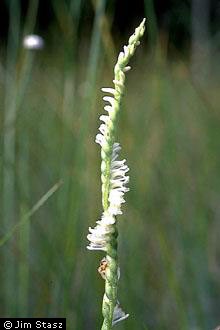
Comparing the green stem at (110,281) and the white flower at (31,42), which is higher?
the white flower at (31,42)

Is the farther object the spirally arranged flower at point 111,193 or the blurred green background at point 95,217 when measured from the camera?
the blurred green background at point 95,217

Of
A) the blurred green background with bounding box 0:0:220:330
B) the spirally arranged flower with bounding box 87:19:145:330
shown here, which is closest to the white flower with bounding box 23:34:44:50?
the blurred green background with bounding box 0:0:220:330

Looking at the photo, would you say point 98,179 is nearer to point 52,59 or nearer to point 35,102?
point 35,102

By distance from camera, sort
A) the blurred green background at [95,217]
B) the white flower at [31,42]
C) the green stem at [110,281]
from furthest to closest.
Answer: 1. the white flower at [31,42]
2. the blurred green background at [95,217]
3. the green stem at [110,281]

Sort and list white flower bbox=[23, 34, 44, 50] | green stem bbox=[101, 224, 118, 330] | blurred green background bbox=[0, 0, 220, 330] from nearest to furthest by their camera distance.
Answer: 1. green stem bbox=[101, 224, 118, 330]
2. blurred green background bbox=[0, 0, 220, 330]
3. white flower bbox=[23, 34, 44, 50]

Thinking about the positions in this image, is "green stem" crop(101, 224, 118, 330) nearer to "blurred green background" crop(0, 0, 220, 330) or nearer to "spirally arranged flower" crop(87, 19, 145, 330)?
"spirally arranged flower" crop(87, 19, 145, 330)

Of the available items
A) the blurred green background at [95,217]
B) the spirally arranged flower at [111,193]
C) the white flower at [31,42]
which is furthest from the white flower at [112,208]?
the white flower at [31,42]

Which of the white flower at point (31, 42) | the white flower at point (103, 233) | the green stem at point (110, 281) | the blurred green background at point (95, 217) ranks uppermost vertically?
the white flower at point (31, 42)

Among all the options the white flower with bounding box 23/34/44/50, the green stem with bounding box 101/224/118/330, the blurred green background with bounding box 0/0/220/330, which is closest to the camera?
the green stem with bounding box 101/224/118/330

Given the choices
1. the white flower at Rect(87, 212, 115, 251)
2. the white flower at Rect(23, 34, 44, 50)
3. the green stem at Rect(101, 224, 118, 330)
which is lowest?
the green stem at Rect(101, 224, 118, 330)

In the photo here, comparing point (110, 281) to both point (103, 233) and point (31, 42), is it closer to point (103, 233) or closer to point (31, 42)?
point (103, 233)

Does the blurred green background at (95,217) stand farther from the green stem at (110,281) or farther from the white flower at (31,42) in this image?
the green stem at (110,281)

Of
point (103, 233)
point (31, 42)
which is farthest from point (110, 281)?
point (31, 42)
